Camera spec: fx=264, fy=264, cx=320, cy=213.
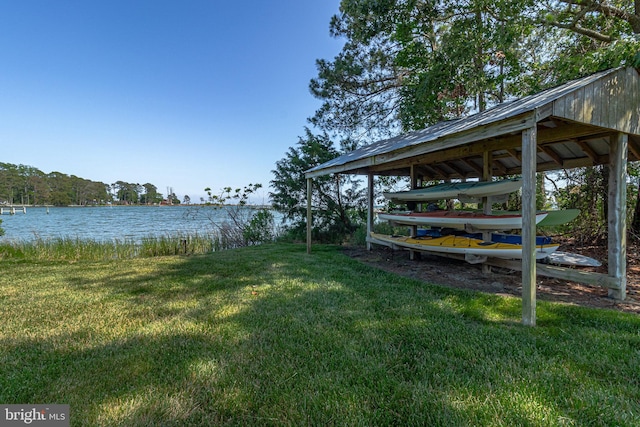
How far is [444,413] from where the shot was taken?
1506mm

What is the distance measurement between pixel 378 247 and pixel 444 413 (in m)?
7.08

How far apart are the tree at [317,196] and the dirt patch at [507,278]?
3.57 metres

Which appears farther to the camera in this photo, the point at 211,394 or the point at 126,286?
the point at 126,286

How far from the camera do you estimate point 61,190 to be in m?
49.4


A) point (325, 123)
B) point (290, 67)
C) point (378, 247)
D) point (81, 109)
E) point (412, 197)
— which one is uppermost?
point (290, 67)

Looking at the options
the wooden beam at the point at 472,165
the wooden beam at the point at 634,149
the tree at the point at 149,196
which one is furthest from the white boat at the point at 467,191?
the tree at the point at 149,196

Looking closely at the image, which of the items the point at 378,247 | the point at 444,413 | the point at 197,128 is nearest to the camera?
the point at 444,413

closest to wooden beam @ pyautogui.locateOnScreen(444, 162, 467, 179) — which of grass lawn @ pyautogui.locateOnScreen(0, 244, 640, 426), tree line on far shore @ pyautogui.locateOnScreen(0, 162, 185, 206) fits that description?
grass lawn @ pyautogui.locateOnScreen(0, 244, 640, 426)

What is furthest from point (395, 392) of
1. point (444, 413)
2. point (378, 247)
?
point (378, 247)

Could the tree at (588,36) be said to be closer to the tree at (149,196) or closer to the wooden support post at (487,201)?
the wooden support post at (487,201)

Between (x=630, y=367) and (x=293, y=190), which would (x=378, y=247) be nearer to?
(x=293, y=190)

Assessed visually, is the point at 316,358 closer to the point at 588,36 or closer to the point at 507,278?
the point at 507,278

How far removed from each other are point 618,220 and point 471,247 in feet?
6.11

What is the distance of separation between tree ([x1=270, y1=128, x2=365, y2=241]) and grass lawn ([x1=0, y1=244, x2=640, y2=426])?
6700mm
